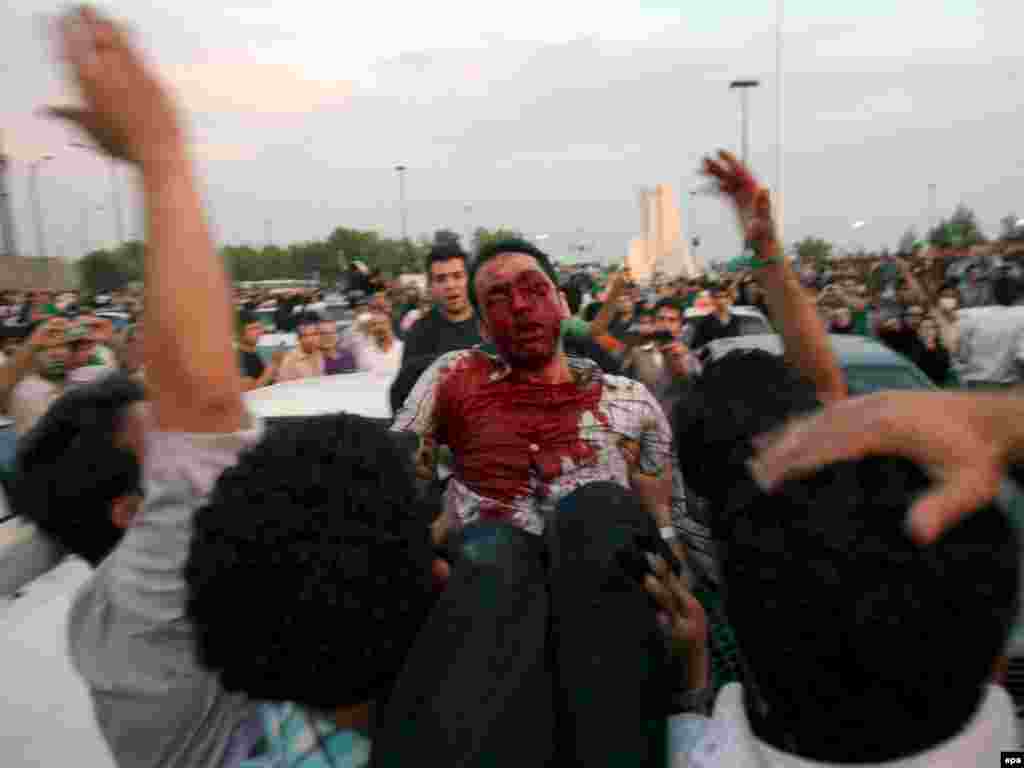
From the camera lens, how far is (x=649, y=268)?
3791 centimetres

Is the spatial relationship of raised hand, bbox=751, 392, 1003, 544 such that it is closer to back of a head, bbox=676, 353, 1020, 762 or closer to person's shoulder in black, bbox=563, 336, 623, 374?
back of a head, bbox=676, 353, 1020, 762

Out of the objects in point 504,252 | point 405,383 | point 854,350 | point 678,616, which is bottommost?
point 854,350

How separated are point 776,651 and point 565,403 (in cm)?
129

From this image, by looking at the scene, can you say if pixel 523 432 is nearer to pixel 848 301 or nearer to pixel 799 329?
pixel 799 329

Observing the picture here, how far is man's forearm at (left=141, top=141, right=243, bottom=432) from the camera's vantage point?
1001 mm

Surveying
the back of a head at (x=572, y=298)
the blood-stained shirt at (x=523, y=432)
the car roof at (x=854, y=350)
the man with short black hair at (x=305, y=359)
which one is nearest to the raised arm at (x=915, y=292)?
the car roof at (x=854, y=350)

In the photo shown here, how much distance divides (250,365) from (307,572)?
18.7 ft

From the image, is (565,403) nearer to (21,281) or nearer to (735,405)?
(735,405)

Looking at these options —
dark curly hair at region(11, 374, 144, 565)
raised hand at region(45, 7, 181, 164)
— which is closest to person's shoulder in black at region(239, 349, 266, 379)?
dark curly hair at region(11, 374, 144, 565)

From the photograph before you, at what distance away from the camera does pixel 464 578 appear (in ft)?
3.91

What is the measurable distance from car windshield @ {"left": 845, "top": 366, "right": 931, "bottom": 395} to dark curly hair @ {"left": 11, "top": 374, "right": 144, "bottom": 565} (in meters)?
4.77

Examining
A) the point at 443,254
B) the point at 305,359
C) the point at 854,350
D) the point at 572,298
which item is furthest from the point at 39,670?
the point at 854,350

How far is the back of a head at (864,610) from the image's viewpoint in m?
0.84

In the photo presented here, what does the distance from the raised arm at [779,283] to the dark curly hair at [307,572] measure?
46.4 inches
